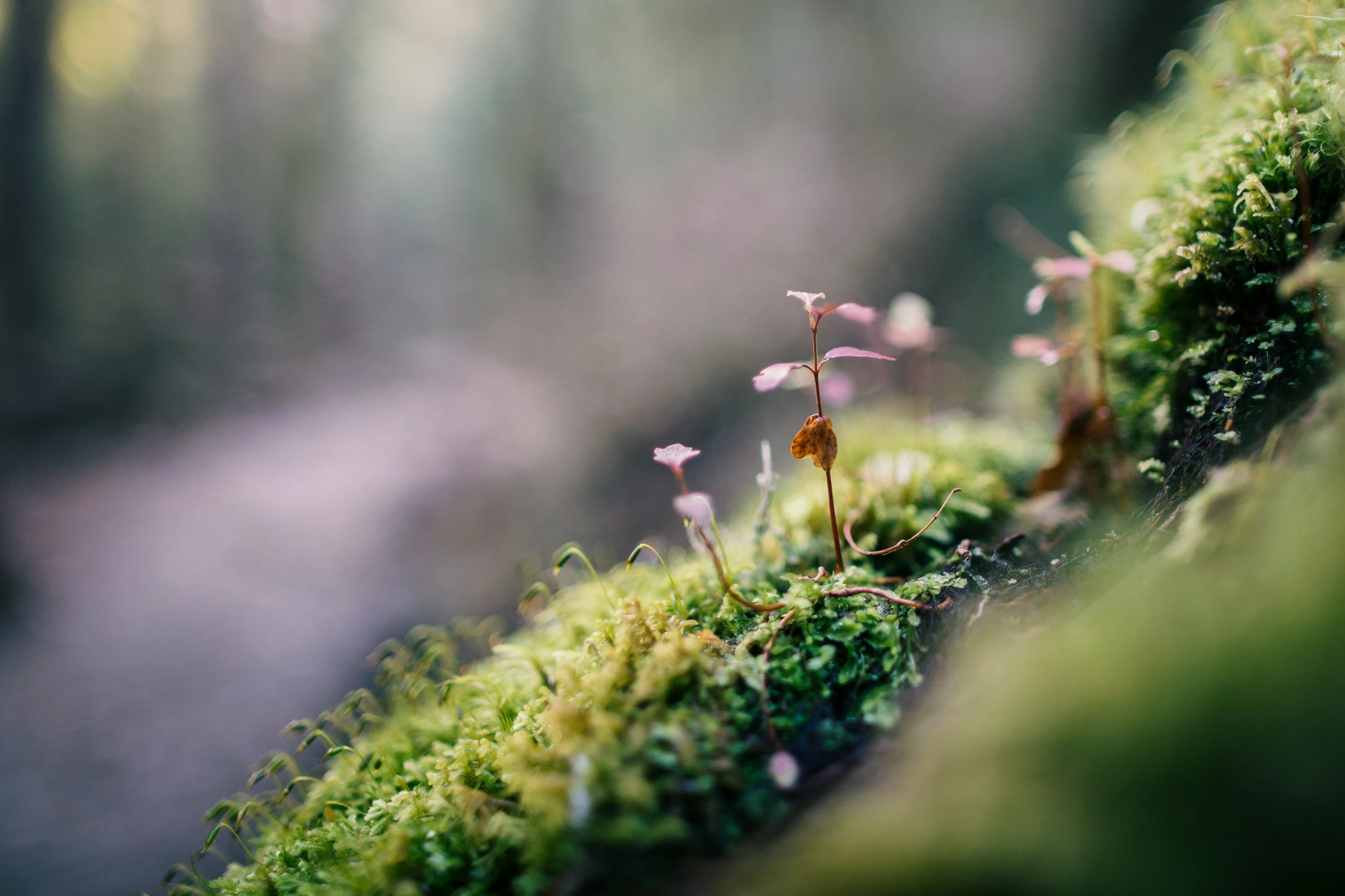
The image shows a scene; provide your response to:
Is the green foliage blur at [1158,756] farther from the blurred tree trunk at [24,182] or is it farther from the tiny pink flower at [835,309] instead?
the blurred tree trunk at [24,182]

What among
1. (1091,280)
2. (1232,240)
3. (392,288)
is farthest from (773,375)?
(392,288)

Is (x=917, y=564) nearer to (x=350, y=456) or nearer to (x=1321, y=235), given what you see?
(x=1321, y=235)

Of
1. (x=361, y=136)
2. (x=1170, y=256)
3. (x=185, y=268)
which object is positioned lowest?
(x=1170, y=256)

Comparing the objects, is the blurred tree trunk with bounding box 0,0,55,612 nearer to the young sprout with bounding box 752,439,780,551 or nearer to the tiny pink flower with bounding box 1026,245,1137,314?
the young sprout with bounding box 752,439,780,551

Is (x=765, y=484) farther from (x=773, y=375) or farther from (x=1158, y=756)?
(x=1158, y=756)

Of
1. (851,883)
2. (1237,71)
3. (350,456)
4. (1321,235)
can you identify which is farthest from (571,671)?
(350,456)

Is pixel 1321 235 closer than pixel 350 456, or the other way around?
pixel 1321 235
